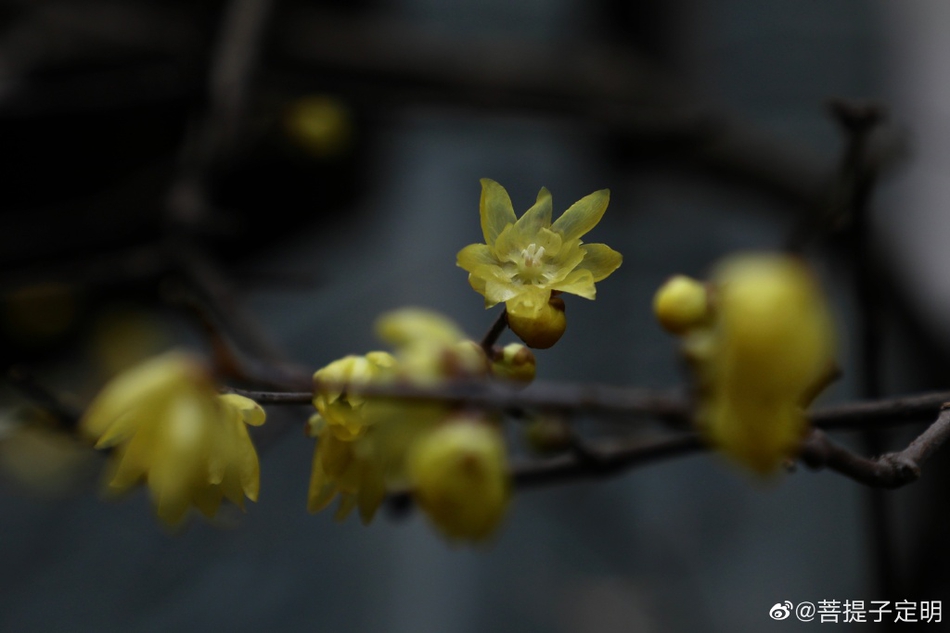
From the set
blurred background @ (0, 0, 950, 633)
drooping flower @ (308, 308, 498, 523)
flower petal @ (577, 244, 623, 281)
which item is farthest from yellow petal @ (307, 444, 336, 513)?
blurred background @ (0, 0, 950, 633)

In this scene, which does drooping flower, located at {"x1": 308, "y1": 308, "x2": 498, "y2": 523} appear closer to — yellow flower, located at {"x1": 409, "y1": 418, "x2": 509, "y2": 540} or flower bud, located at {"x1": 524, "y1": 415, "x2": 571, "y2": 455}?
yellow flower, located at {"x1": 409, "y1": 418, "x2": 509, "y2": 540}

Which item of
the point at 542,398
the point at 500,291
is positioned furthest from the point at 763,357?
the point at 500,291

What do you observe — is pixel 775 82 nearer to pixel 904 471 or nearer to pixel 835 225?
pixel 835 225

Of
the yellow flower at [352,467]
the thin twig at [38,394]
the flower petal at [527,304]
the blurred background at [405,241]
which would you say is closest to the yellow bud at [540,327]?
the flower petal at [527,304]

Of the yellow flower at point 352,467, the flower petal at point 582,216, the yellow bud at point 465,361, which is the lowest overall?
the yellow flower at point 352,467

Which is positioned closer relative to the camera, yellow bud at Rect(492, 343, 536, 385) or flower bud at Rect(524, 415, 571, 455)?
yellow bud at Rect(492, 343, 536, 385)

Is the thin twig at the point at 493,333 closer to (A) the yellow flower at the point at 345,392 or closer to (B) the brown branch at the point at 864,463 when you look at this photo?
(A) the yellow flower at the point at 345,392

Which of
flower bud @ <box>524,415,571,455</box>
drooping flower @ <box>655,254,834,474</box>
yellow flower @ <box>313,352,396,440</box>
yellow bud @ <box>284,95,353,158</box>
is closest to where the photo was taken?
Answer: drooping flower @ <box>655,254,834,474</box>

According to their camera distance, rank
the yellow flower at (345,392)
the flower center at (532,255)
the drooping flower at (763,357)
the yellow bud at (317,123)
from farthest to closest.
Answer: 1. the yellow bud at (317,123)
2. the flower center at (532,255)
3. the yellow flower at (345,392)
4. the drooping flower at (763,357)
